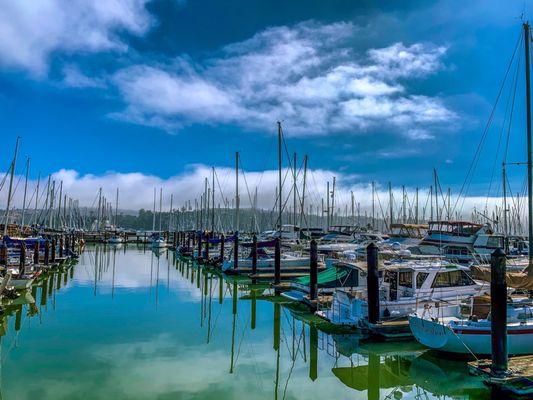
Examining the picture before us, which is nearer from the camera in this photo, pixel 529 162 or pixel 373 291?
pixel 529 162

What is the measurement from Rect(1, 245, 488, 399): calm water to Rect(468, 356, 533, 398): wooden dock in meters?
1.06

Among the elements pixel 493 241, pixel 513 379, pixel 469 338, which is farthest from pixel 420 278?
pixel 493 241

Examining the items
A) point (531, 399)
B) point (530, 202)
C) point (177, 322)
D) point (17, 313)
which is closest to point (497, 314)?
point (531, 399)

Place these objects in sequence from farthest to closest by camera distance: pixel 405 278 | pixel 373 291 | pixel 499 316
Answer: pixel 405 278
pixel 373 291
pixel 499 316

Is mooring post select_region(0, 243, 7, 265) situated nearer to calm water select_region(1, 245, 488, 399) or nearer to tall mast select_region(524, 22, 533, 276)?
calm water select_region(1, 245, 488, 399)

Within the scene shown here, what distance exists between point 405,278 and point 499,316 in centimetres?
788

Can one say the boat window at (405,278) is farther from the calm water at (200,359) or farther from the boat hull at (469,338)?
the boat hull at (469,338)

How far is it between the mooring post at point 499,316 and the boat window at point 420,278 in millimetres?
7349

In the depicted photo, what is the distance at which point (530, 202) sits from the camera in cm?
1702

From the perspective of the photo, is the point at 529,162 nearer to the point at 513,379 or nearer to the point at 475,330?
the point at 475,330

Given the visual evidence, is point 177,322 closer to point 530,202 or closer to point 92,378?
point 92,378

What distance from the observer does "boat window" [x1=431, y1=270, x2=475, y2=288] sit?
20.0 meters

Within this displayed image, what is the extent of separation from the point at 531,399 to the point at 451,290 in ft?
28.1

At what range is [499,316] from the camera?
12.2 metres
